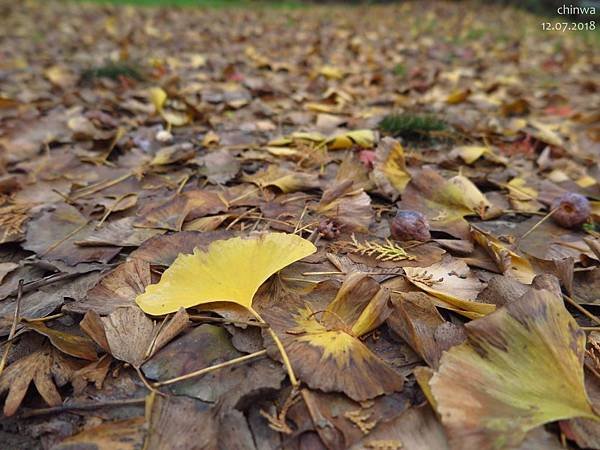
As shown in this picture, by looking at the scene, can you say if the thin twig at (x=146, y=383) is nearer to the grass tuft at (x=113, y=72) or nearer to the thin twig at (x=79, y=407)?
the thin twig at (x=79, y=407)

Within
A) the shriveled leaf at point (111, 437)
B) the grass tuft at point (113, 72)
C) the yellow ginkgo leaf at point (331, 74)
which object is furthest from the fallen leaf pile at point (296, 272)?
the yellow ginkgo leaf at point (331, 74)

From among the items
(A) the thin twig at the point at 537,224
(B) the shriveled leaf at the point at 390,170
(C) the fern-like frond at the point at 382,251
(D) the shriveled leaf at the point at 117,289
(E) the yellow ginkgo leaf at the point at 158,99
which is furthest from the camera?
(E) the yellow ginkgo leaf at the point at 158,99

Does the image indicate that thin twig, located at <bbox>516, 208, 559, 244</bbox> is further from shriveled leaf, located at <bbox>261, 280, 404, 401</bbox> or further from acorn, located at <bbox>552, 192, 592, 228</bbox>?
shriveled leaf, located at <bbox>261, 280, 404, 401</bbox>

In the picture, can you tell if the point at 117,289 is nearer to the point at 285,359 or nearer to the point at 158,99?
the point at 285,359

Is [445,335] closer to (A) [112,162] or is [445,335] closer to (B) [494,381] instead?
(B) [494,381]

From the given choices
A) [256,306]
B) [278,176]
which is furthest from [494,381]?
[278,176]

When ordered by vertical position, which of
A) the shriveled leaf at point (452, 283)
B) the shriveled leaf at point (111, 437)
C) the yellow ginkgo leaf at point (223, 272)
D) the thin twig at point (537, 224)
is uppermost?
the yellow ginkgo leaf at point (223, 272)
